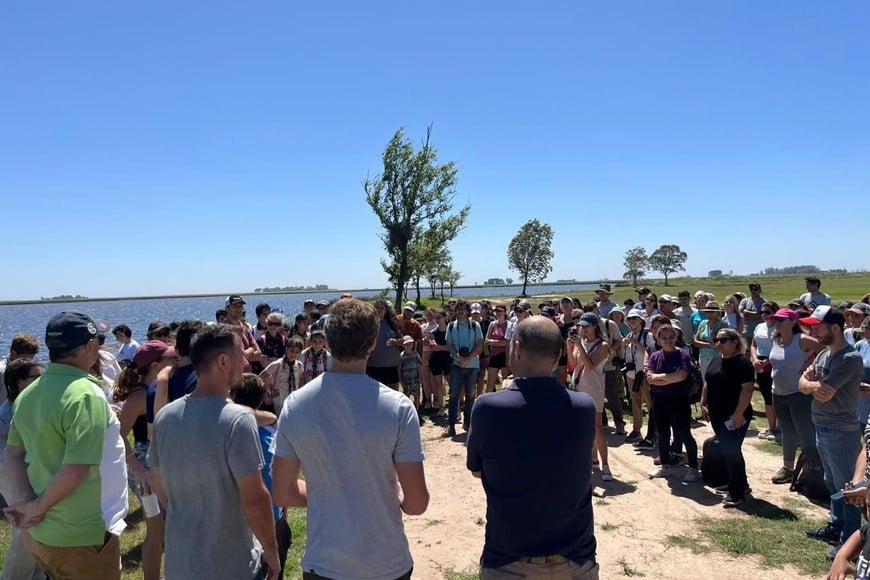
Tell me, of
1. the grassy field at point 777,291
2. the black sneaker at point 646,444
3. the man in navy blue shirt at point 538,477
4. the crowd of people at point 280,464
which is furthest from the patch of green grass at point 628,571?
the grassy field at point 777,291

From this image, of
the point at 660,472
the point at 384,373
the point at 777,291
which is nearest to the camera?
the point at 660,472

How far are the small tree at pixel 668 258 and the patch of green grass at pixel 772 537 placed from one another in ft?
379

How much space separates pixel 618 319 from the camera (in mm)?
9680

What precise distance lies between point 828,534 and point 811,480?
1.12m

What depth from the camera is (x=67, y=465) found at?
249 centimetres

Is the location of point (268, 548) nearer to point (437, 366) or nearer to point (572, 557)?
point (572, 557)

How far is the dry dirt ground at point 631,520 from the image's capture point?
4418 mm

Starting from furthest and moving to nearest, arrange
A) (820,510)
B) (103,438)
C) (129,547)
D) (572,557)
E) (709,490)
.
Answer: (709,490)
(820,510)
(129,547)
(103,438)
(572,557)

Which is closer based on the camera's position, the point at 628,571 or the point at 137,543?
the point at 628,571

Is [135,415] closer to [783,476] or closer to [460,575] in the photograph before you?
[460,575]

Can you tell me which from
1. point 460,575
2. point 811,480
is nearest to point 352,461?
point 460,575

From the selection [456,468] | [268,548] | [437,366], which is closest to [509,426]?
[268,548]

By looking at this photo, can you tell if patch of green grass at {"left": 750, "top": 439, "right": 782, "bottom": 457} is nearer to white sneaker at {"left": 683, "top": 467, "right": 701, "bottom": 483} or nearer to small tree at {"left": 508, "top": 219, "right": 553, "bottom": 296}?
white sneaker at {"left": 683, "top": 467, "right": 701, "bottom": 483}

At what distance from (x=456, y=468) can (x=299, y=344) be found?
2.69 m
